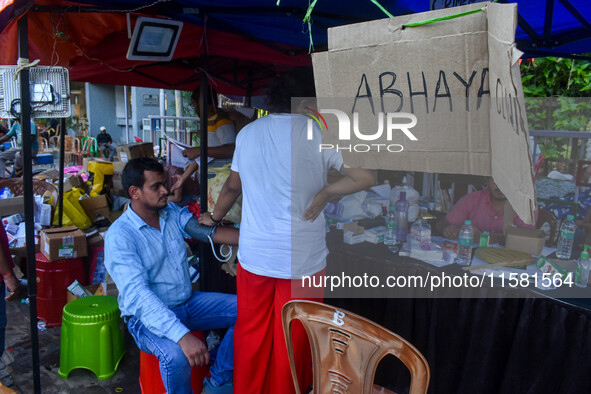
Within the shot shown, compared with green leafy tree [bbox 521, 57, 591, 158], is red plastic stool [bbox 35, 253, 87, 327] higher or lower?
lower

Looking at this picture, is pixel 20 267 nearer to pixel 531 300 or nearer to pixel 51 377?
pixel 51 377

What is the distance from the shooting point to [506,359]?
87.3 inches

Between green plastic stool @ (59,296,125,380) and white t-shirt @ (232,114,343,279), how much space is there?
1.33 m

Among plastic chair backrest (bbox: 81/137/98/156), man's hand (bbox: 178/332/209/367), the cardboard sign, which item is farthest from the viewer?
plastic chair backrest (bbox: 81/137/98/156)

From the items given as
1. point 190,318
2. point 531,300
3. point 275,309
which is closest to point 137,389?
point 190,318

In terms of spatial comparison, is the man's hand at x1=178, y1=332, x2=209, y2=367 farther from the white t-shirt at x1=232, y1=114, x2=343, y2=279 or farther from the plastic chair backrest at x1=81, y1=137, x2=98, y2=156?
the plastic chair backrest at x1=81, y1=137, x2=98, y2=156

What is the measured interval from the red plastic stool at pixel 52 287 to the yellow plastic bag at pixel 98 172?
183cm

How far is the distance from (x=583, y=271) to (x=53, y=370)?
3.28 m

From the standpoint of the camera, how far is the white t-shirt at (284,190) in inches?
75.6

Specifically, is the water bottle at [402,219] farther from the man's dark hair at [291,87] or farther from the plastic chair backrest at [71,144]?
the plastic chair backrest at [71,144]

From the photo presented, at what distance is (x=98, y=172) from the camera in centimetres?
537

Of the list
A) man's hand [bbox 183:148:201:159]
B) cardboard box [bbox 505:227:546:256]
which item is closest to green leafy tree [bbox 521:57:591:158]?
cardboard box [bbox 505:227:546:256]

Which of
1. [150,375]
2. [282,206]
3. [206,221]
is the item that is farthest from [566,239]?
[150,375]

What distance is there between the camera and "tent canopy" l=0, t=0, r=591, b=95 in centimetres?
224
